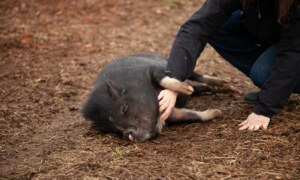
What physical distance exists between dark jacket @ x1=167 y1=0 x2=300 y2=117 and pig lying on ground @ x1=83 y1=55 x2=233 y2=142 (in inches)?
7.8

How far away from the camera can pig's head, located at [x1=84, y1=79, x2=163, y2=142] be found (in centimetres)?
379

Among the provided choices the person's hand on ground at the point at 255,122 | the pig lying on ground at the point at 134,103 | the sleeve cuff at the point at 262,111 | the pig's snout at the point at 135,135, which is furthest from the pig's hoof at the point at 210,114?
the pig's snout at the point at 135,135

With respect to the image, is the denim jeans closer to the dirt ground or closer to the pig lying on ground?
the dirt ground

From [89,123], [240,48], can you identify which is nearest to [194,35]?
[240,48]

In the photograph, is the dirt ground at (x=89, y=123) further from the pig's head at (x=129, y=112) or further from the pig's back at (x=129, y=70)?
the pig's back at (x=129, y=70)

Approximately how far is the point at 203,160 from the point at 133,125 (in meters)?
0.69

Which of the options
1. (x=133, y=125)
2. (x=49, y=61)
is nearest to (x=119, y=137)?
(x=133, y=125)

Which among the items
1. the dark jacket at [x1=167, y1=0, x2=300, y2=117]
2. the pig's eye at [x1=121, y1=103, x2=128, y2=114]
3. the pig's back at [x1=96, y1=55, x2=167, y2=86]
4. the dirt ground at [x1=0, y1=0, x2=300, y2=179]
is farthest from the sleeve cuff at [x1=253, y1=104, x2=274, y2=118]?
the pig's eye at [x1=121, y1=103, x2=128, y2=114]

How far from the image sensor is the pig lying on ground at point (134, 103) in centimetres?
379

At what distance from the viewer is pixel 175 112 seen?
4.21 meters

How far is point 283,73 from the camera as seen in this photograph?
362cm

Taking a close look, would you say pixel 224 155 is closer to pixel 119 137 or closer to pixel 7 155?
pixel 119 137

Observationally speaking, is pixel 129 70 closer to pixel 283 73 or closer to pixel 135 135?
pixel 135 135

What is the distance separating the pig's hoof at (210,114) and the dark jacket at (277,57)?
1.63ft
